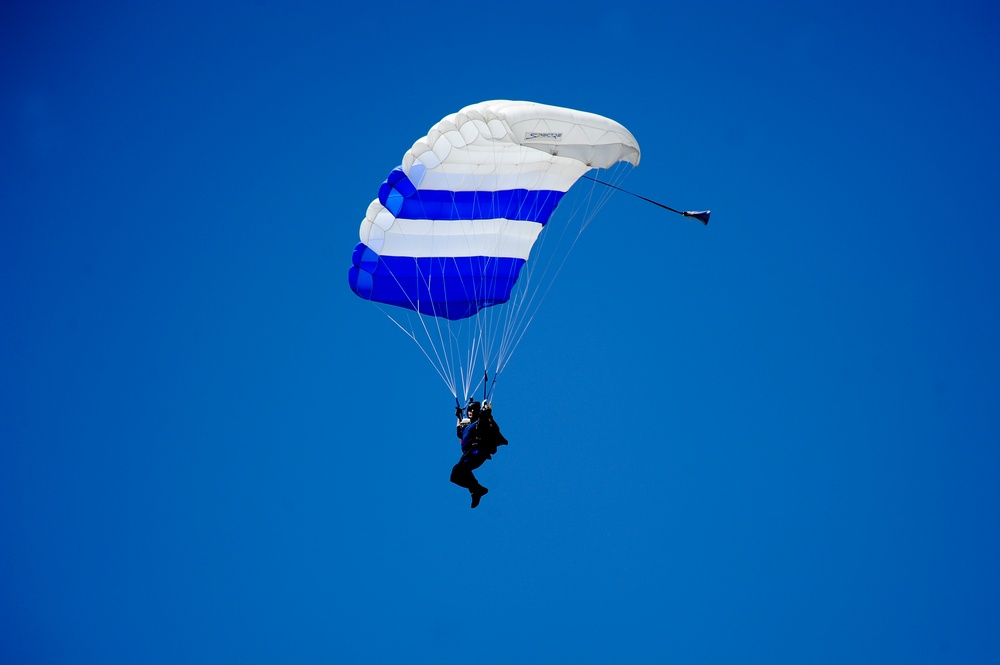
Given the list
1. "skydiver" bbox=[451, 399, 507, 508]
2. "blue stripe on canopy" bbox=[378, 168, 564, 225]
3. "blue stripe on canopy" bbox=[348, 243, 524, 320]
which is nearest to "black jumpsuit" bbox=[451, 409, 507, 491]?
"skydiver" bbox=[451, 399, 507, 508]

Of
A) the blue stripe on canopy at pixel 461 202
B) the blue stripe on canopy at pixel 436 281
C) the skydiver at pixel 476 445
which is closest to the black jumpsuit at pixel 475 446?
the skydiver at pixel 476 445

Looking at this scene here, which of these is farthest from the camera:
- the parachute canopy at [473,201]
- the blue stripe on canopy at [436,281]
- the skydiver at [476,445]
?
the blue stripe on canopy at [436,281]

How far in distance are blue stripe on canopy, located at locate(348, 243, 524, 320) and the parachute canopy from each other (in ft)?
0.04

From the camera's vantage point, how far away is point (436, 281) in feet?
46.0

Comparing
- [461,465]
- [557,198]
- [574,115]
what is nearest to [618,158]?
[574,115]

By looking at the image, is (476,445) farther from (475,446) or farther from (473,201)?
(473,201)

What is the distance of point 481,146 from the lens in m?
12.5

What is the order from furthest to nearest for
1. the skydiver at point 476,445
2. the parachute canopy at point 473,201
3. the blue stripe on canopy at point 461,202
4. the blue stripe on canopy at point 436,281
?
the blue stripe on canopy at point 436,281 → the blue stripe on canopy at point 461,202 → the skydiver at point 476,445 → the parachute canopy at point 473,201

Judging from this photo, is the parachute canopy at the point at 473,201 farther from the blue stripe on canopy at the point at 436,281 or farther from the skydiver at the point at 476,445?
the skydiver at the point at 476,445

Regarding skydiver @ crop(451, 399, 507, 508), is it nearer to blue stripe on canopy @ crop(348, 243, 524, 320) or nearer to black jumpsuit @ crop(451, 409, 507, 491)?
black jumpsuit @ crop(451, 409, 507, 491)

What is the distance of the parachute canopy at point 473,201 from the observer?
454 inches

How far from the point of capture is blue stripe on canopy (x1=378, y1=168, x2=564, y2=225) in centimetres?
1260

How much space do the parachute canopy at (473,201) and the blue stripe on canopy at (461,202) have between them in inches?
0.5

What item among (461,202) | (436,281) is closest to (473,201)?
(461,202)
